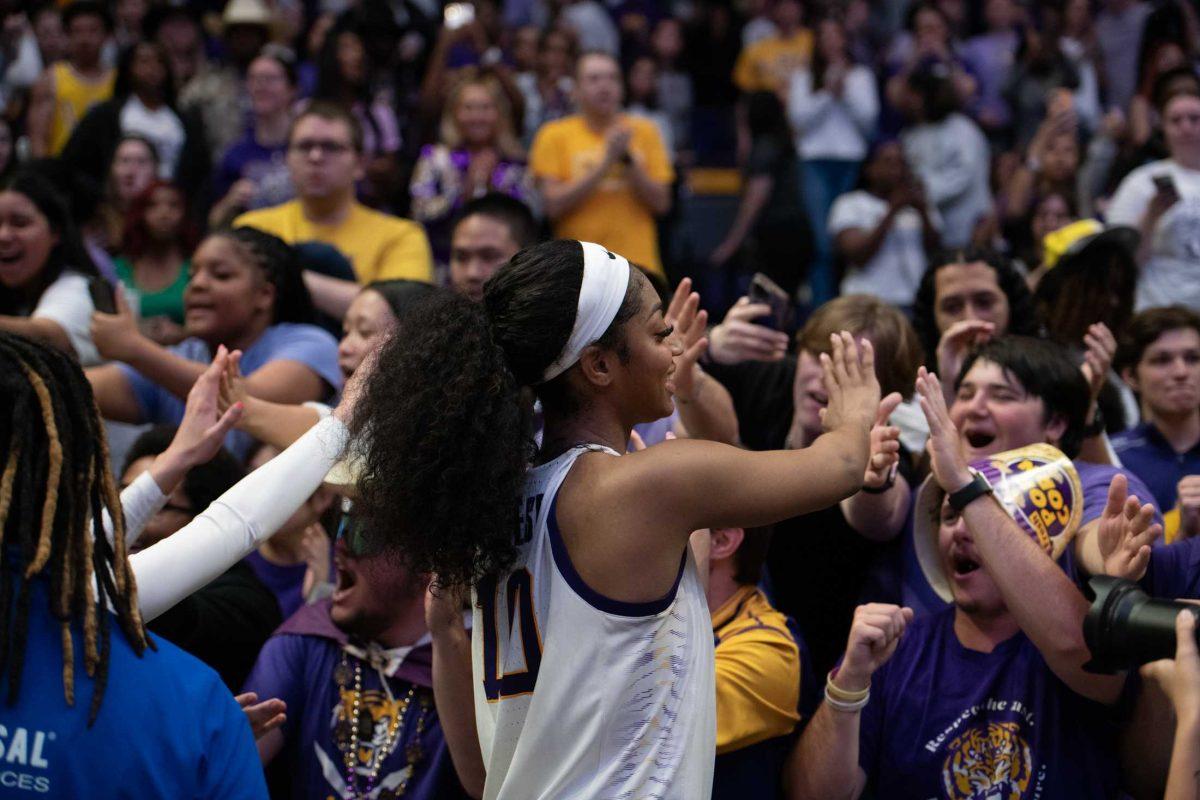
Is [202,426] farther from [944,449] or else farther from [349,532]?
[944,449]

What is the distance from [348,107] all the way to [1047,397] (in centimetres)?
543

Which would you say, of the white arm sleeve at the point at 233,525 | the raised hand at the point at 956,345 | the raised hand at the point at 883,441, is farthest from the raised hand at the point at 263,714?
the raised hand at the point at 956,345

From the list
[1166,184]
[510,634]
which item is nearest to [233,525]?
[510,634]

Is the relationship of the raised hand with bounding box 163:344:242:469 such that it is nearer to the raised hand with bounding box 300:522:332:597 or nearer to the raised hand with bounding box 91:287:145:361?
the raised hand with bounding box 300:522:332:597

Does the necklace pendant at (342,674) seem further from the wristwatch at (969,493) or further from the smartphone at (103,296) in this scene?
the smartphone at (103,296)

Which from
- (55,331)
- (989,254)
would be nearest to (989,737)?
(989,254)

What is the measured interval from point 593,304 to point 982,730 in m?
1.42

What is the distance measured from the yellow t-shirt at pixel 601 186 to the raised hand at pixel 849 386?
4.42 m

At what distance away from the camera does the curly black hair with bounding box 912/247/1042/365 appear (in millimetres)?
5215

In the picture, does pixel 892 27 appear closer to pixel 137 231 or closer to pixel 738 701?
pixel 137 231

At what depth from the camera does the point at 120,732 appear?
7.13ft

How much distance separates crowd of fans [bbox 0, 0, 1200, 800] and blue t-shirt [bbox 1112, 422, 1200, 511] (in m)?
0.02

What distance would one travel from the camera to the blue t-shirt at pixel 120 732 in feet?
7.02

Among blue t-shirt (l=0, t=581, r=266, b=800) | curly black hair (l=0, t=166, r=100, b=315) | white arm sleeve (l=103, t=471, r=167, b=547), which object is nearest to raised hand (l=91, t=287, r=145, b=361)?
curly black hair (l=0, t=166, r=100, b=315)
